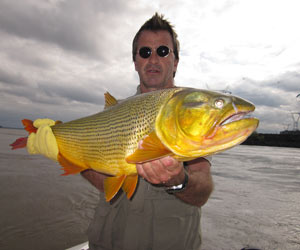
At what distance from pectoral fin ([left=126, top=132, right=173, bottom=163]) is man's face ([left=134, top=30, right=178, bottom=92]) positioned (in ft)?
6.70

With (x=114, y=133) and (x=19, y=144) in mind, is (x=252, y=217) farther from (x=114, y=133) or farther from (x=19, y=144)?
(x=19, y=144)

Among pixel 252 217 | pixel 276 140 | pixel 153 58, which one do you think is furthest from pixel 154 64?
pixel 276 140

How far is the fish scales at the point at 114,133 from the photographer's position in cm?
199

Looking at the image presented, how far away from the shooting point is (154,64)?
3.71m

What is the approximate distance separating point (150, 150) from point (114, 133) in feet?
1.83

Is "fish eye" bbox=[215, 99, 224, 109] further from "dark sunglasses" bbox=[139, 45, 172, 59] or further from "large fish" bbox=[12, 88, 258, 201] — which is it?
"dark sunglasses" bbox=[139, 45, 172, 59]

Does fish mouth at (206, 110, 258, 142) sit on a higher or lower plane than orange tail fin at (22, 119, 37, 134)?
lower

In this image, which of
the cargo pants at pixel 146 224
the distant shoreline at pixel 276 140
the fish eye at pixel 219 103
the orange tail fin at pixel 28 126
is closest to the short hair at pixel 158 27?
the orange tail fin at pixel 28 126

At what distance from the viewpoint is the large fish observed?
166cm

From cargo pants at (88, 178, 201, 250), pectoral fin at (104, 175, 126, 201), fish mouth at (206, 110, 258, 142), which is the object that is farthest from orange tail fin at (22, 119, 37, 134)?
fish mouth at (206, 110, 258, 142)

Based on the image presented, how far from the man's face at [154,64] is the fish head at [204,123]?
6.36 feet

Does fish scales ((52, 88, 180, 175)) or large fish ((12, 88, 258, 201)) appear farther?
fish scales ((52, 88, 180, 175))

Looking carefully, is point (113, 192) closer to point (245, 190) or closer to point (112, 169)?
point (112, 169)

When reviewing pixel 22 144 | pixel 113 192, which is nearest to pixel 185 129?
pixel 113 192
